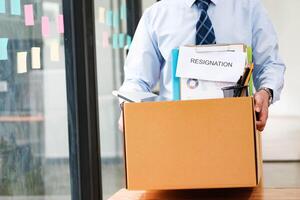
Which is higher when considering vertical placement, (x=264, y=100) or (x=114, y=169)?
(x=264, y=100)

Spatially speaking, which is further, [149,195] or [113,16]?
[113,16]

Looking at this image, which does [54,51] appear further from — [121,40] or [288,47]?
[288,47]

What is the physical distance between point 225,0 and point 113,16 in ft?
6.43

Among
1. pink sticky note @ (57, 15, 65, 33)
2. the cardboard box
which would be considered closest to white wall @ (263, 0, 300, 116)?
pink sticky note @ (57, 15, 65, 33)

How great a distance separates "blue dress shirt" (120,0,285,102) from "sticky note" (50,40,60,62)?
72 cm

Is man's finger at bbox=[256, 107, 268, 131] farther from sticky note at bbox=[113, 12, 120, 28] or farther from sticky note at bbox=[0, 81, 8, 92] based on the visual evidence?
sticky note at bbox=[113, 12, 120, 28]

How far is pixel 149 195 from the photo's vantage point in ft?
3.99

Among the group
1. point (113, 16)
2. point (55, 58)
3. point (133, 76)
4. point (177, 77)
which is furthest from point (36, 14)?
point (113, 16)

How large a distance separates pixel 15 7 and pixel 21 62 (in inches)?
8.4

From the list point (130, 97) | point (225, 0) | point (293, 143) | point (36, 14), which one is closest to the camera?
point (130, 97)

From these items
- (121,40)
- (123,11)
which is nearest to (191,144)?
(121,40)

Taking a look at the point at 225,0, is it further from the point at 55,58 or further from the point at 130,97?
the point at 55,58

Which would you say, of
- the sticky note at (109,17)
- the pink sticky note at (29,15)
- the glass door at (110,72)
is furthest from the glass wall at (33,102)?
the sticky note at (109,17)

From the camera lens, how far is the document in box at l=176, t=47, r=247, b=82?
1.21 metres
